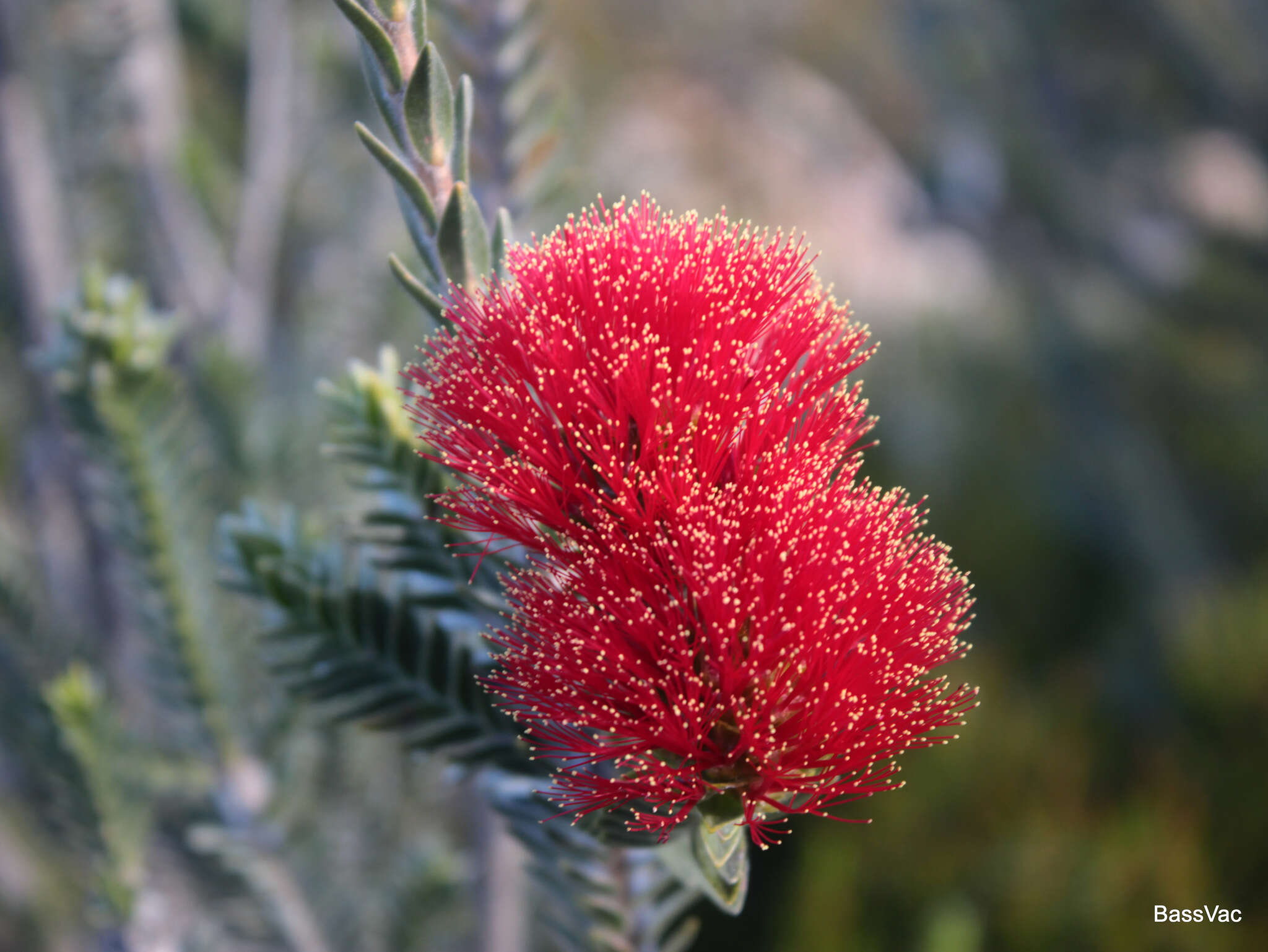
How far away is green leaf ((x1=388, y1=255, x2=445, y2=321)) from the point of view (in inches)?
24.1

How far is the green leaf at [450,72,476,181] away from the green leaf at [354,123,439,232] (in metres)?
0.04

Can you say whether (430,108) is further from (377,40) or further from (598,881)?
(598,881)

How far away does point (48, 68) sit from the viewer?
177 centimetres

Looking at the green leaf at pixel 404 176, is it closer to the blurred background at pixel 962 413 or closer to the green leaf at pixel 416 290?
the green leaf at pixel 416 290

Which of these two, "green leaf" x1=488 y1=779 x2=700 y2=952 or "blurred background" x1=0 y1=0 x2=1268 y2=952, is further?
"blurred background" x1=0 y1=0 x2=1268 y2=952

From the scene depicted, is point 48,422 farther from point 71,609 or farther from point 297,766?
point 297,766

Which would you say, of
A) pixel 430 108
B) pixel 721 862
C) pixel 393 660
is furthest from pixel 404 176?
pixel 721 862

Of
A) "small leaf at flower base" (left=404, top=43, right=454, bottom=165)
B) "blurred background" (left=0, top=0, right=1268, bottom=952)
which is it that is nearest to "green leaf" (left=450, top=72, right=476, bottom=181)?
"small leaf at flower base" (left=404, top=43, right=454, bottom=165)

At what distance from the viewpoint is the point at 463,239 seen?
0.65m

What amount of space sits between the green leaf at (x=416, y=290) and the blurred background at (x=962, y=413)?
57 cm

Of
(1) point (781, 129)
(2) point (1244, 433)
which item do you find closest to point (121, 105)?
(2) point (1244, 433)

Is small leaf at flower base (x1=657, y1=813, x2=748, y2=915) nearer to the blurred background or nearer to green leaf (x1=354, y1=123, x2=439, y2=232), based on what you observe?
green leaf (x1=354, y1=123, x2=439, y2=232)

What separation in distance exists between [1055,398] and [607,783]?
333cm

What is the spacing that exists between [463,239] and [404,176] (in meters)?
0.06
